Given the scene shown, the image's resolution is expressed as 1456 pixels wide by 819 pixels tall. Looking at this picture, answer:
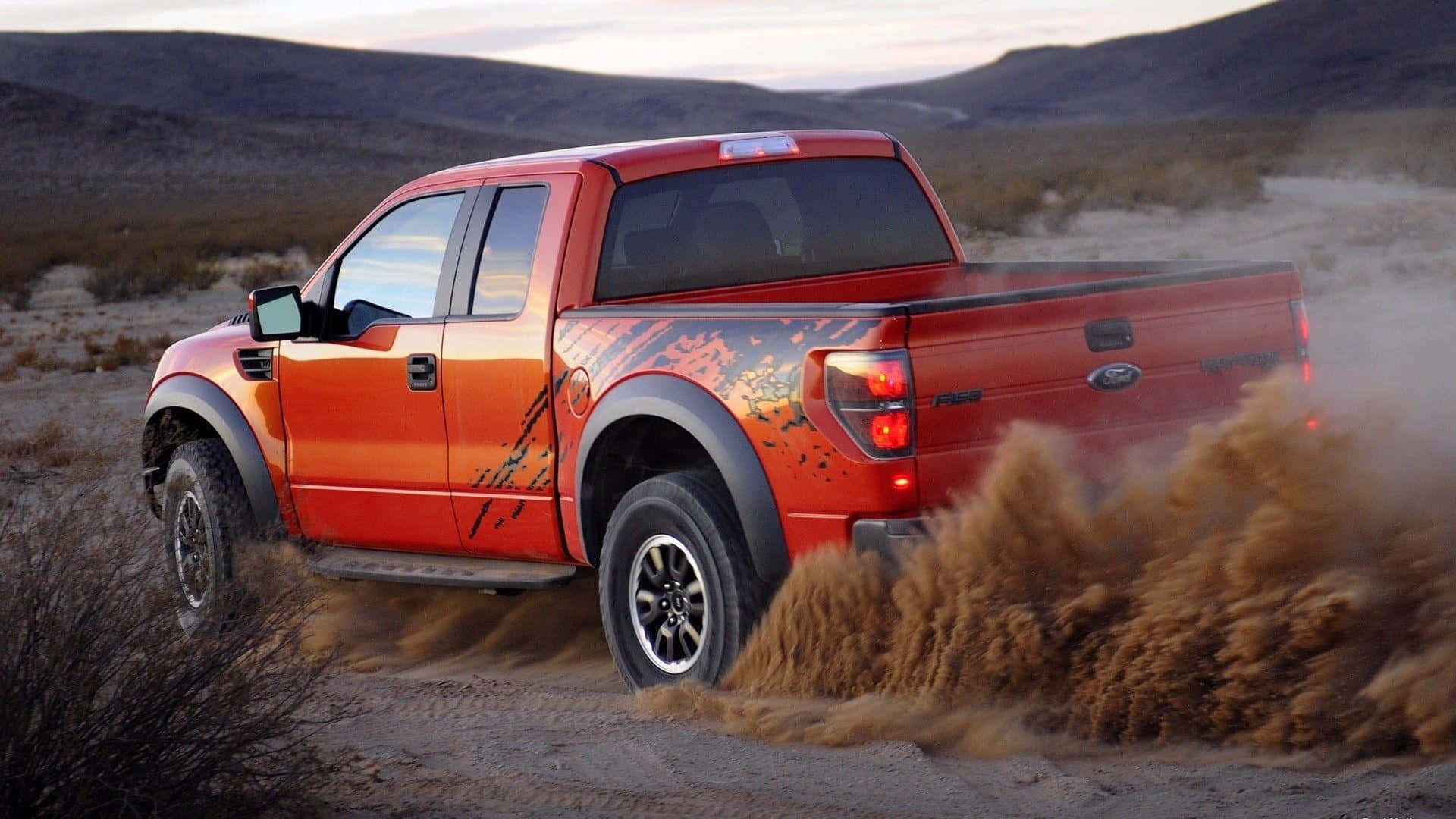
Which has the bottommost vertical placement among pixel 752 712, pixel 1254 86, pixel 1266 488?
pixel 1254 86

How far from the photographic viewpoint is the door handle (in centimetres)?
628

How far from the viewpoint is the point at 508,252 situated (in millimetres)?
6164

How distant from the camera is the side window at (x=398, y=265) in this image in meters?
6.48

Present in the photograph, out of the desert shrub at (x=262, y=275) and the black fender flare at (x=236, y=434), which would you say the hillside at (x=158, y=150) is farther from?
Result: the black fender flare at (x=236, y=434)

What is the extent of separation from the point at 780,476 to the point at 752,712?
2.31 feet

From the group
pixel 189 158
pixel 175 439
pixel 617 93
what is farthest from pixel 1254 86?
pixel 175 439

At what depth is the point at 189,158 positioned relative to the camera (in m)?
89.9

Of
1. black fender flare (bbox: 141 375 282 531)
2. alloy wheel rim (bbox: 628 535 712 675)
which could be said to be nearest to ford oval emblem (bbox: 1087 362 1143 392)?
alloy wheel rim (bbox: 628 535 712 675)

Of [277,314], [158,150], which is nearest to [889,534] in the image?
[277,314]

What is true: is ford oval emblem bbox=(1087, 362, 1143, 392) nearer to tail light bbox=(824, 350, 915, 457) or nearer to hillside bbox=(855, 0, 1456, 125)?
tail light bbox=(824, 350, 915, 457)

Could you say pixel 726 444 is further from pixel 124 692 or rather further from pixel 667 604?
pixel 124 692

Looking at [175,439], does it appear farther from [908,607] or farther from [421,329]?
[908,607]

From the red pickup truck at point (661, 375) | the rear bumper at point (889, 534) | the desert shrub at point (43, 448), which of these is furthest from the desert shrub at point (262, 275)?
the rear bumper at point (889, 534)

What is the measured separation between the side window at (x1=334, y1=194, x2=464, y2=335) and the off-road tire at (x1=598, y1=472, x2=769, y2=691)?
1397mm
